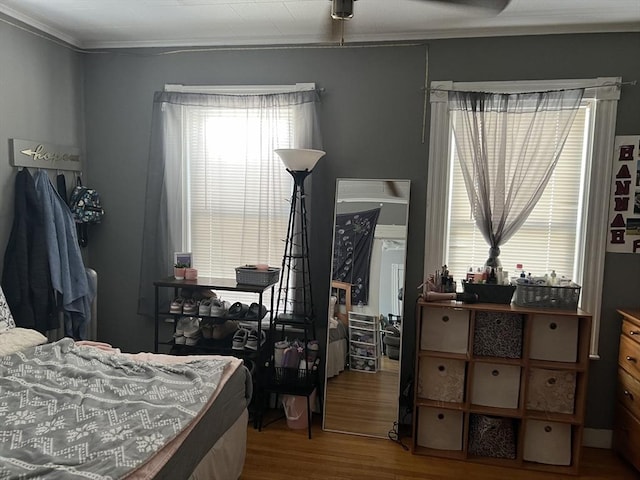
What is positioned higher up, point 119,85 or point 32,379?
point 119,85

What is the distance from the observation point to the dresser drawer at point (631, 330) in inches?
109

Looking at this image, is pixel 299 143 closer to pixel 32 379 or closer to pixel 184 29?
pixel 184 29

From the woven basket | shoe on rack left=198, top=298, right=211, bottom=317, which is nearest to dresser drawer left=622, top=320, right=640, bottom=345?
the woven basket

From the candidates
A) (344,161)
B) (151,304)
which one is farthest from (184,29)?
(151,304)

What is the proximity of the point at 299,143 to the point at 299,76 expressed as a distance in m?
0.47

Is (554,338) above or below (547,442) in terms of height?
above

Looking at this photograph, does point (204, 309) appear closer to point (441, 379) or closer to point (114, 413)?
point (114, 413)

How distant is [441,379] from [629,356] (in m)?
1.09

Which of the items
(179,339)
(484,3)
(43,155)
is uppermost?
(484,3)

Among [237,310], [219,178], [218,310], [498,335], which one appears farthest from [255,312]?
[498,335]

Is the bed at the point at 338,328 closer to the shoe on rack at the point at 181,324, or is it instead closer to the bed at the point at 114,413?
the bed at the point at 114,413

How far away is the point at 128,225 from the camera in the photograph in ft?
12.0

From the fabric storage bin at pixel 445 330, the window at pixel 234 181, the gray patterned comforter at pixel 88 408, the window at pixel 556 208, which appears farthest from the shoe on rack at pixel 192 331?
the window at pixel 556 208

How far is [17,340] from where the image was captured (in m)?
2.54
